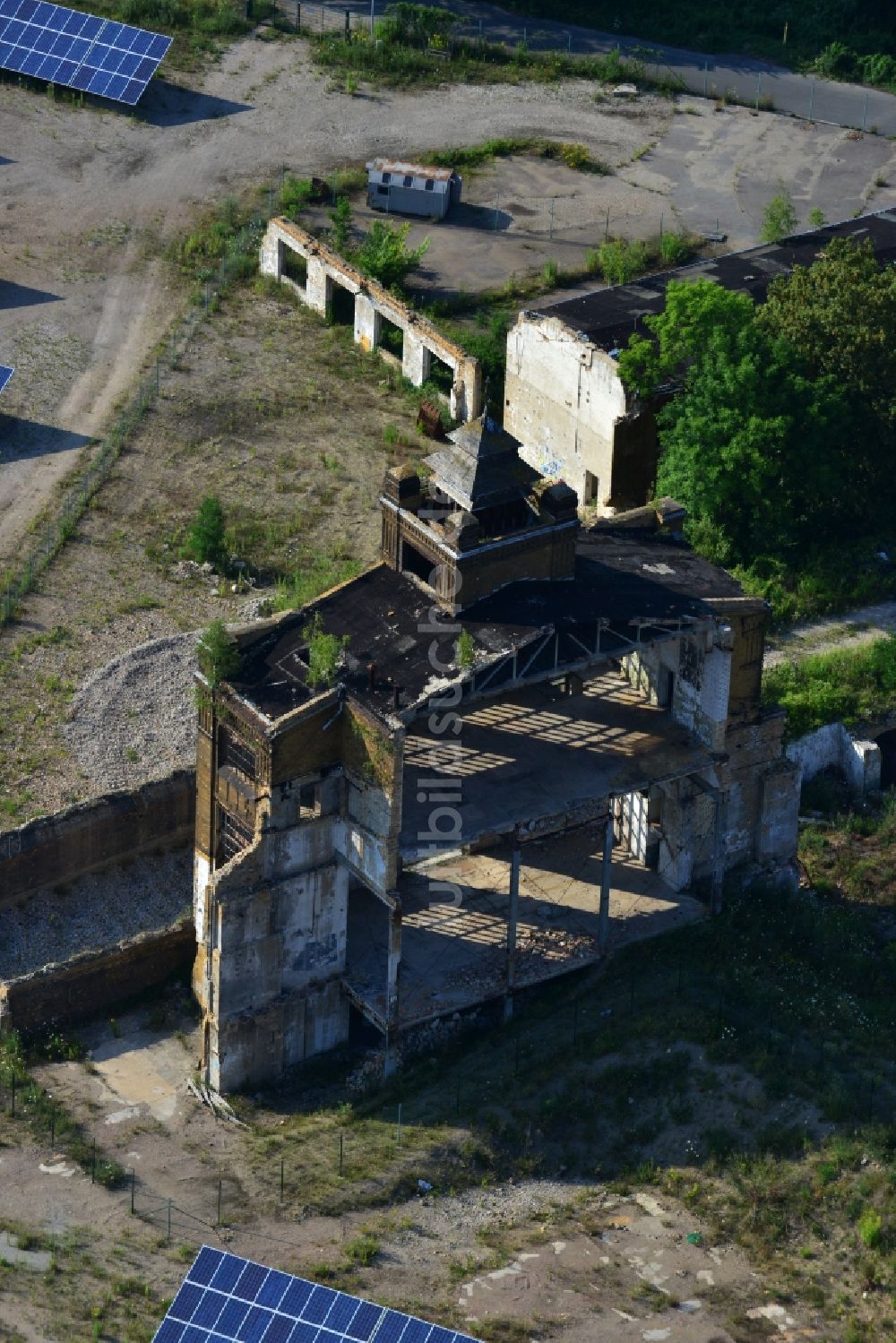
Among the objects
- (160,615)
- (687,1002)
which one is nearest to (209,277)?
(160,615)

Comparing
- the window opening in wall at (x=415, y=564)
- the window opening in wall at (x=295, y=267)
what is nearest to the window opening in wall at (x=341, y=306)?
the window opening in wall at (x=295, y=267)

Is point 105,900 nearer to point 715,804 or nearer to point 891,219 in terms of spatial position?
point 715,804

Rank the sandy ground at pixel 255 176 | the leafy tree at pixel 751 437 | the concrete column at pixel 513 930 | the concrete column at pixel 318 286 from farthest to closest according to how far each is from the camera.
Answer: the concrete column at pixel 318 286, the sandy ground at pixel 255 176, the leafy tree at pixel 751 437, the concrete column at pixel 513 930

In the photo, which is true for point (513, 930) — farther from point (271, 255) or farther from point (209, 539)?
point (271, 255)

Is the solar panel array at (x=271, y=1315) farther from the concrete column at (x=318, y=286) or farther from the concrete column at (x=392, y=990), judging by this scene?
the concrete column at (x=318, y=286)

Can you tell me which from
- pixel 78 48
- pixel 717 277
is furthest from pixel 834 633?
pixel 78 48

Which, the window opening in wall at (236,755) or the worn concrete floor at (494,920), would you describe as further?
the worn concrete floor at (494,920)

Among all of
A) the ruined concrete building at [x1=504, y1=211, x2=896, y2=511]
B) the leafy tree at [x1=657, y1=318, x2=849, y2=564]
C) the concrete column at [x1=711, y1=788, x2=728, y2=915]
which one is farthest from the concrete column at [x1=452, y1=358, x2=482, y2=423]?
the concrete column at [x1=711, y1=788, x2=728, y2=915]
